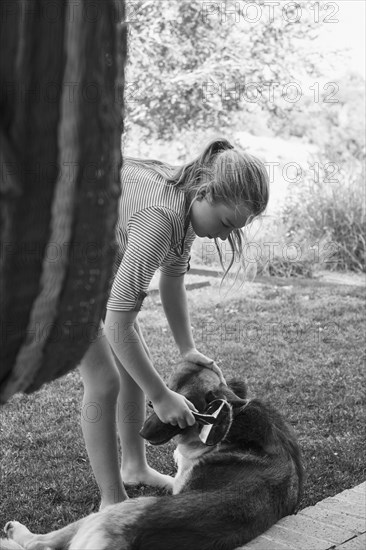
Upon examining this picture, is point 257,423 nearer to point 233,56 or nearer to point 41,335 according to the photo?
point 41,335

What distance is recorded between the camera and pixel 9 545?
2695 mm

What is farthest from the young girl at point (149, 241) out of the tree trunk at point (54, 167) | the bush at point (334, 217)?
the bush at point (334, 217)

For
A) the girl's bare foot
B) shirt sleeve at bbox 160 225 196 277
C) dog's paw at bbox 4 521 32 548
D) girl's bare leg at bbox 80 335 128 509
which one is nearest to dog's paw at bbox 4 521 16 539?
dog's paw at bbox 4 521 32 548

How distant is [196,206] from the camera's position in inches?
123

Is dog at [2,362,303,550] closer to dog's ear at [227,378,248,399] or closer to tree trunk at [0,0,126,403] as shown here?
dog's ear at [227,378,248,399]

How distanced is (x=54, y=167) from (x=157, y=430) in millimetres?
2540

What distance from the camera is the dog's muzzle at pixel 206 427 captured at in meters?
3.17

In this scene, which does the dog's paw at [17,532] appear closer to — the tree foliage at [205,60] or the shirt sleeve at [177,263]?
the shirt sleeve at [177,263]

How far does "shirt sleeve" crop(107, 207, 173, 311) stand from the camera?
9.64 ft

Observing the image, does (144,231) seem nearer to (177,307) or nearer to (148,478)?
(177,307)

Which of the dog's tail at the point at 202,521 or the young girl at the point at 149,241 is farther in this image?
the young girl at the point at 149,241

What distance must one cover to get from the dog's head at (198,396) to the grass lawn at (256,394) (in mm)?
505

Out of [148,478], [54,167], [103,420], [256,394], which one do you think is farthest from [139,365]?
[54,167]

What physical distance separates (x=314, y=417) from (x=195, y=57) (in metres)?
8.88
